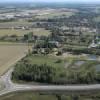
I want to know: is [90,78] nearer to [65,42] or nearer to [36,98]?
[36,98]

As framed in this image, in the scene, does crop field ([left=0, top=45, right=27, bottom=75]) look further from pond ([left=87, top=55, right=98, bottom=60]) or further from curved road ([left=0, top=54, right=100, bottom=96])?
pond ([left=87, top=55, right=98, bottom=60])

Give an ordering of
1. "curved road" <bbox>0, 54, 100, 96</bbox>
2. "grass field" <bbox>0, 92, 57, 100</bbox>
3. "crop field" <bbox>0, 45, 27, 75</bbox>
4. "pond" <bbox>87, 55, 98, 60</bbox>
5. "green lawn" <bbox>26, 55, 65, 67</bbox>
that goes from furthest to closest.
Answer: "pond" <bbox>87, 55, 98, 60</bbox>, "green lawn" <bbox>26, 55, 65, 67</bbox>, "crop field" <bbox>0, 45, 27, 75</bbox>, "curved road" <bbox>0, 54, 100, 96</bbox>, "grass field" <bbox>0, 92, 57, 100</bbox>

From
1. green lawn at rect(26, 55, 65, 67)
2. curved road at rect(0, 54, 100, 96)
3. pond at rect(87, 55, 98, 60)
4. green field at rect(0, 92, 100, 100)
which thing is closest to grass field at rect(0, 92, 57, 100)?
green field at rect(0, 92, 100, 100)

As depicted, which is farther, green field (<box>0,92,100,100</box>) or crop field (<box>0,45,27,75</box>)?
crop field (<box>0,45,27,75</box>)

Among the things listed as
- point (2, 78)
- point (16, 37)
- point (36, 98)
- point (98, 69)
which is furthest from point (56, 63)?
point (16, 37)

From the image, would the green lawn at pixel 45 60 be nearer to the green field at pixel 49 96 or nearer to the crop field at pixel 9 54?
the crop field at pixel 9 54

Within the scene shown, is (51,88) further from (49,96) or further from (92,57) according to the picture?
(92,57)

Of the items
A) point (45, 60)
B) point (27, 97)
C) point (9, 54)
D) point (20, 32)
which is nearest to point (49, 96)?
point (27, 97)

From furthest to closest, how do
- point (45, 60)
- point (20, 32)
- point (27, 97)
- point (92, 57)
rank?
point (20, 32) < point (92, 57) < point (45, 60) < point (27, 97)
